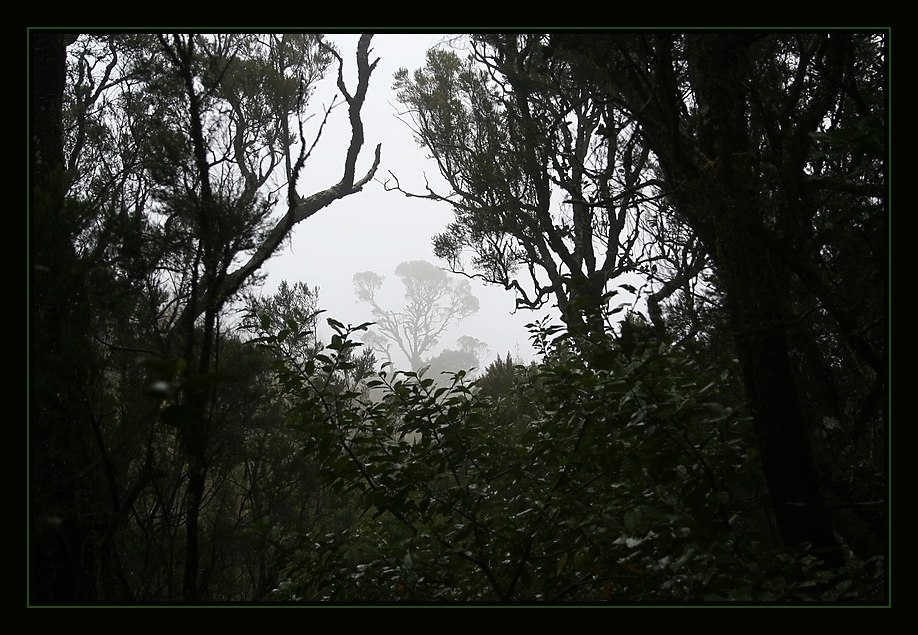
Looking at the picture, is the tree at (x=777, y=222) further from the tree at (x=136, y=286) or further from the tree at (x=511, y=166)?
the tree at (x=511, y=166)

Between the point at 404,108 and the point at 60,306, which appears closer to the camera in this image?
the point at 60,306

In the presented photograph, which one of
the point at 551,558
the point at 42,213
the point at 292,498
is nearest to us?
the point at 42,213

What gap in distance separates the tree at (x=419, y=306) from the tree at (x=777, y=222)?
20.9 meters

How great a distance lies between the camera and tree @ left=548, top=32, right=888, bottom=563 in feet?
6.77

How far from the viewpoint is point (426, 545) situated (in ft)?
7.44

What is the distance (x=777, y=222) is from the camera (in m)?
2.24

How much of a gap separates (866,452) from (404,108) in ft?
24.8

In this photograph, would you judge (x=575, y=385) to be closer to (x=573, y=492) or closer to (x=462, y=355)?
(x=573, y=492)

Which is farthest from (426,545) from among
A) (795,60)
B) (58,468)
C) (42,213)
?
(795,60)

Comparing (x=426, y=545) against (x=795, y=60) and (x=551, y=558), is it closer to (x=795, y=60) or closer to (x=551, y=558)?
(x=551, y=558)

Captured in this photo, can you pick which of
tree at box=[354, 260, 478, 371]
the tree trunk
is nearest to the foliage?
the tree trunk

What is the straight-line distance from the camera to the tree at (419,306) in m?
23.5

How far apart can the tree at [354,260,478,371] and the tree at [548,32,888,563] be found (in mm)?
20943
